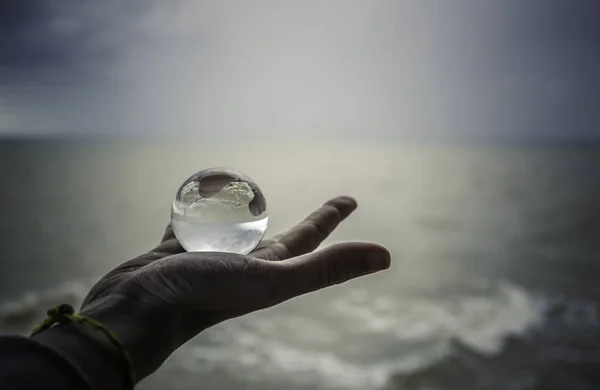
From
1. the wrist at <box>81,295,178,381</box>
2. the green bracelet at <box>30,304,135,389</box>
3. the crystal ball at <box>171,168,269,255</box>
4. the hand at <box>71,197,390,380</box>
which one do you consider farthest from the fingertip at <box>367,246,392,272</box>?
the green bracelet at <box>30,304,135,389</box>

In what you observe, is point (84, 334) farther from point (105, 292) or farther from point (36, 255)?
point (36, 255)

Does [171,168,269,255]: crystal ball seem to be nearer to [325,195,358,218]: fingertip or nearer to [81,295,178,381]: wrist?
[325,195,358,218]: fingertip

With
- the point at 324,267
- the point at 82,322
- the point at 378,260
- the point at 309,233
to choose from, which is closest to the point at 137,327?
the point at 82,322

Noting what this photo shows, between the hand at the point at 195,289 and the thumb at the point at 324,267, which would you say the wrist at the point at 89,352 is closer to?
the hand at the point at 195,289

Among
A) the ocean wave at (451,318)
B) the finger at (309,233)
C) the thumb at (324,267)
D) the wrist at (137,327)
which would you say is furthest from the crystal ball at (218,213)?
the ocean wave at (451,318)

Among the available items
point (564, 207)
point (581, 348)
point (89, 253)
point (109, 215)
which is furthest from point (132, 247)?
point (564, 207)

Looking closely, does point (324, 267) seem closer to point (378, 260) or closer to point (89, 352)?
point (378, 260)

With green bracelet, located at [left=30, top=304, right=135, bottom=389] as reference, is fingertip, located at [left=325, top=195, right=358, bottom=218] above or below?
above
